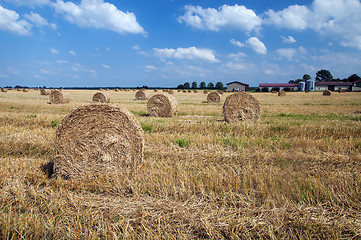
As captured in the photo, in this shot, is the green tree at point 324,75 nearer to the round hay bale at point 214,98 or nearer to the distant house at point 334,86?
the distant house at point 334,86

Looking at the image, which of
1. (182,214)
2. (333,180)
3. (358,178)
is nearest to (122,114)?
(182,214)

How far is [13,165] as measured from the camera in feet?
17.7

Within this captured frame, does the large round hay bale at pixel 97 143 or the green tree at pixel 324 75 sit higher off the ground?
the green tree at pixel 324 75

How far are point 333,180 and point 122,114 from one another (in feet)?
14.3

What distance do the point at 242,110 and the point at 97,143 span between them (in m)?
8.38

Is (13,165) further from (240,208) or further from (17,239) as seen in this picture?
(240,208)

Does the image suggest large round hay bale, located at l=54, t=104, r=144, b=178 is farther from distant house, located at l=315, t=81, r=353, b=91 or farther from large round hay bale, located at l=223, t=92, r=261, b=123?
distant house, located at l=315, t=81, r=353, b=91

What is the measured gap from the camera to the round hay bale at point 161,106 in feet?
47.2

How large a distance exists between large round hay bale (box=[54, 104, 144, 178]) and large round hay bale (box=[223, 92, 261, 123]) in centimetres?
738

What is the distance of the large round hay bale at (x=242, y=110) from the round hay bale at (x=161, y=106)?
3531 millimetres

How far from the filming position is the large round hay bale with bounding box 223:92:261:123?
12.1m

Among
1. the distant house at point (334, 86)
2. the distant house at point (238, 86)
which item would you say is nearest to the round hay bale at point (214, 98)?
the distant house at point (238, 86)

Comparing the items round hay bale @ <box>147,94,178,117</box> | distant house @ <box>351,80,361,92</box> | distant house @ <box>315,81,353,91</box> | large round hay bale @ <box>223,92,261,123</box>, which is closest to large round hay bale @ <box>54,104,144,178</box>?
large round hay bale @ <box>223,92,261,123</box>

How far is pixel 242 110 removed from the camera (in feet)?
40.1
